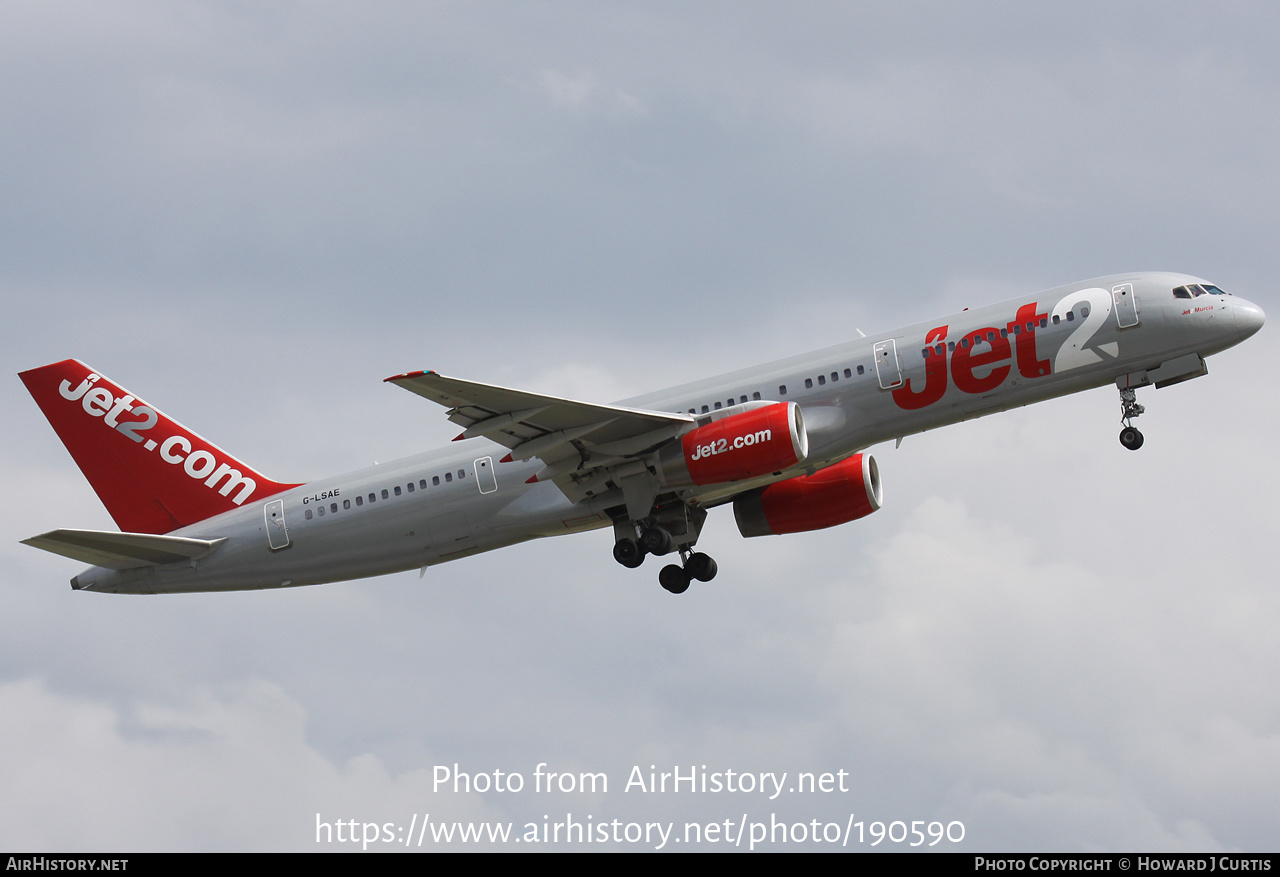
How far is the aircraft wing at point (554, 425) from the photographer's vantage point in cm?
3266

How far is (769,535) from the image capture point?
4056cm

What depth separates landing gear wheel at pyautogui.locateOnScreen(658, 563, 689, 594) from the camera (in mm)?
→ 39844

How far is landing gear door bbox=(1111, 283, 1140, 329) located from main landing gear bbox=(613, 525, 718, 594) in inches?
514

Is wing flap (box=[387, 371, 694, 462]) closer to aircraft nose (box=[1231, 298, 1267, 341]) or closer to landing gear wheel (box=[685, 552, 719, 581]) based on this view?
landing gear wheel (box=[685, 552, 719, 581])

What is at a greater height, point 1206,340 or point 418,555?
point 1206,340

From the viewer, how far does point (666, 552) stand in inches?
1473

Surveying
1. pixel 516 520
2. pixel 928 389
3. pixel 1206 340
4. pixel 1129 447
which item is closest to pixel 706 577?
pixel 516 520

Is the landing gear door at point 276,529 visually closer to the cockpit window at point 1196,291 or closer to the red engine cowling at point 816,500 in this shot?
the red engine cowling at point 816,500

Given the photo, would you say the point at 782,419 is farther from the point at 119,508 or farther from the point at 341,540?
the point at 119,508

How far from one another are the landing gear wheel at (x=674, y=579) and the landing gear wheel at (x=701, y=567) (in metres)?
0.21

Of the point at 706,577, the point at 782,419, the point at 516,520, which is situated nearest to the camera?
the point at 782,419

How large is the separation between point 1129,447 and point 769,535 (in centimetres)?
1081

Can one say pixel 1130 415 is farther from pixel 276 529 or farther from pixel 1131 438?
pixel 276 529

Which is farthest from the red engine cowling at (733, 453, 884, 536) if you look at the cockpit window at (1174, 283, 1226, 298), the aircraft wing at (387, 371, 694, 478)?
the cockpit window at (1174, 283, 1226, 298)
